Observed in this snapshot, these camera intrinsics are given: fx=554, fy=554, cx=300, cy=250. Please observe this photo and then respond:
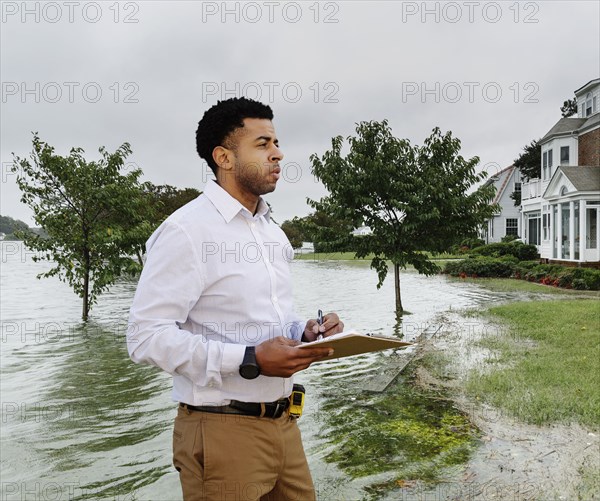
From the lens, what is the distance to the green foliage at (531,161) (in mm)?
43500

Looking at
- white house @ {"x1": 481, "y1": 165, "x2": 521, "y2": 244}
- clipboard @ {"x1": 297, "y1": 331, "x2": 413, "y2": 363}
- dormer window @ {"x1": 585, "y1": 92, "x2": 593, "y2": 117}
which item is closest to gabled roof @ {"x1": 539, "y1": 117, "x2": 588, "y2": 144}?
dormer window @ {"x1": 585, "y1": 92, "x2": 593, "y2": 117}

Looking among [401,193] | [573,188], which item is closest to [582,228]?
[573,188]

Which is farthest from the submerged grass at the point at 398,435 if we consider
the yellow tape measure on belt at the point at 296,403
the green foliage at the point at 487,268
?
the green foliage at the point at 487,268

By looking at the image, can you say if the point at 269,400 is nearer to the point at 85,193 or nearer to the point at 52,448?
the point at 52,448

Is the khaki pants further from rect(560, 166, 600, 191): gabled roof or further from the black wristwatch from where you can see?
rect(560, 166, 600, 191): gabled roof

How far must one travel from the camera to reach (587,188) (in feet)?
89.2

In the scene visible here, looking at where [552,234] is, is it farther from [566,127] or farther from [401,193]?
[401,193]

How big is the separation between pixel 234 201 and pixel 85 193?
14.0 metres

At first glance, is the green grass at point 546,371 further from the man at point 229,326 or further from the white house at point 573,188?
the white house at point 573,188

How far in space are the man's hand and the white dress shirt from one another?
11cm

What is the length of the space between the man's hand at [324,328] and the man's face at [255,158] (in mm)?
662

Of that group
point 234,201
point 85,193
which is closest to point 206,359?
point 234,201

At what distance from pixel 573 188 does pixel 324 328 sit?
29.1m

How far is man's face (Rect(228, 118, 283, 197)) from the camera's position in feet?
8.20
